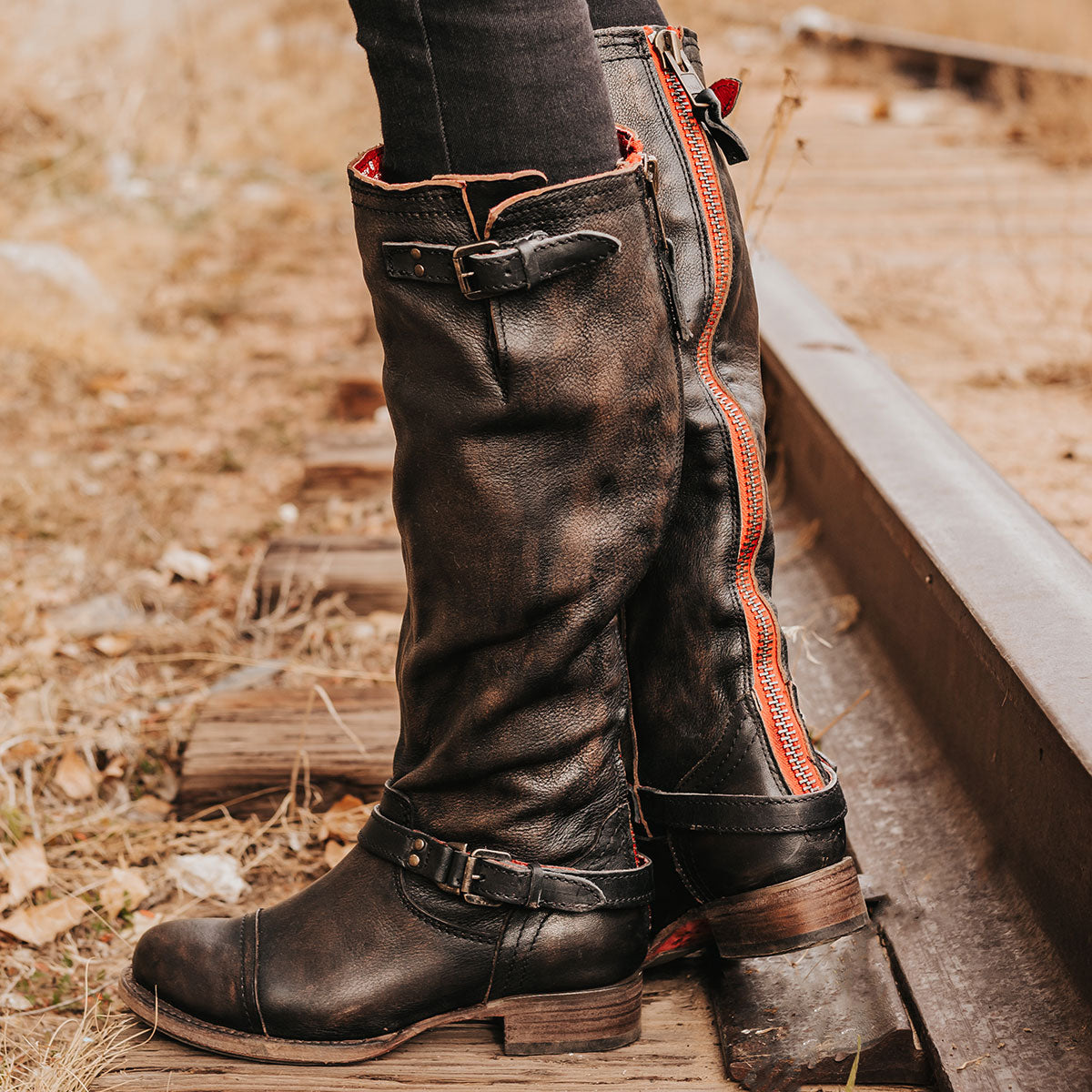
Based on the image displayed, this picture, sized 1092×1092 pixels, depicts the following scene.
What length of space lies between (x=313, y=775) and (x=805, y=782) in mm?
831

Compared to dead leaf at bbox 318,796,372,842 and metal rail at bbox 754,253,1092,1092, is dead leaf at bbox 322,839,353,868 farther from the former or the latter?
metal rail at bbox 754,253,1092,1092

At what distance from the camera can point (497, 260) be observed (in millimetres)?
1029

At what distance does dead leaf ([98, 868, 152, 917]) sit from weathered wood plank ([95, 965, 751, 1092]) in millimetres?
357

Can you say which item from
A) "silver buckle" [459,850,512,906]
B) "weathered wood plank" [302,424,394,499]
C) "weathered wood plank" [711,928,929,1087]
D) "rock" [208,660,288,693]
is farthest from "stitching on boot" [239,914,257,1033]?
"weathered wood plank" [302,424,394,499]

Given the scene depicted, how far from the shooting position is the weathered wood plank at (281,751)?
1805 millimetres

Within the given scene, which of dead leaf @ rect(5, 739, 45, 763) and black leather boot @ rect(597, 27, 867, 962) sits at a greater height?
black leather boot @ rect(597, 27, 867, 962)

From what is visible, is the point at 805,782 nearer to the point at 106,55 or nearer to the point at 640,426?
the point at 640,426

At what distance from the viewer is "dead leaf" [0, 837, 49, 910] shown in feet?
5.30

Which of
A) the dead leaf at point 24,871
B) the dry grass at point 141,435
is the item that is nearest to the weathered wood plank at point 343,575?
the dry grass at point 141,435

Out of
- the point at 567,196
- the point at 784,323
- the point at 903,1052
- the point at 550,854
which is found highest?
the point at 567,196

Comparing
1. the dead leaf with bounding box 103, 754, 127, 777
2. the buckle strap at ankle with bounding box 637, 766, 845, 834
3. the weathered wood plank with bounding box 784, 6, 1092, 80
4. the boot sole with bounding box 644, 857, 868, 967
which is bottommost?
the dead leaf with bounding box 103, 754, 127, 777

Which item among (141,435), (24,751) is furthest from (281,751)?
(141,435)

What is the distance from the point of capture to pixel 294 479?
3.21m

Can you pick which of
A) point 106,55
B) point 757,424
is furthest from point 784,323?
point 106,55
